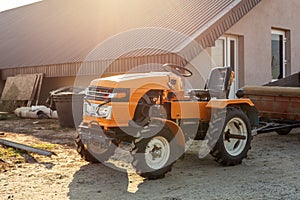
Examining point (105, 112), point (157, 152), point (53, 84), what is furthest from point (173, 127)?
point (53, 84)

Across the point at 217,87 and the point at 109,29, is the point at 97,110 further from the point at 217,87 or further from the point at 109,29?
the point at 109,29

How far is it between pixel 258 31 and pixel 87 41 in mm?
6148

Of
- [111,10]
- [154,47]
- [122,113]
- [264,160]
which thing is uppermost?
[111,10]

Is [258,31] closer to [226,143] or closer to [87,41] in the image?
[87,41]

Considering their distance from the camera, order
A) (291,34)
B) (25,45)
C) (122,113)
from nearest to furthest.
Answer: (122,113), (291,34), (25,45)

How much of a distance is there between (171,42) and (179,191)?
20.9 ft

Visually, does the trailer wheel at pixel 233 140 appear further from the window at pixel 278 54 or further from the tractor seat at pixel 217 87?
the window at pixel 278 54

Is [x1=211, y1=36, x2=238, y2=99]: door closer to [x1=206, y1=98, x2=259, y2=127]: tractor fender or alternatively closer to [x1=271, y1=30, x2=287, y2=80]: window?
[x1=271, y1=30, x2=287, y2=80]: window

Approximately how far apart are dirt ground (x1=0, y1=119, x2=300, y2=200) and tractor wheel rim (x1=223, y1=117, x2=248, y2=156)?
27 cm

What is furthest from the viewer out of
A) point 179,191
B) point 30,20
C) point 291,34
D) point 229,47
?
point 30,20

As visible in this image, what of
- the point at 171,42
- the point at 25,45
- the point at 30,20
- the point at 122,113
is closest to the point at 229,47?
the point at 171,42

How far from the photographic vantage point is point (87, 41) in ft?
49.0

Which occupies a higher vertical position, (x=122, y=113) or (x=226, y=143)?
(x=122, y=113)

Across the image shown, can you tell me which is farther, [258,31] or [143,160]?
[258,31]
